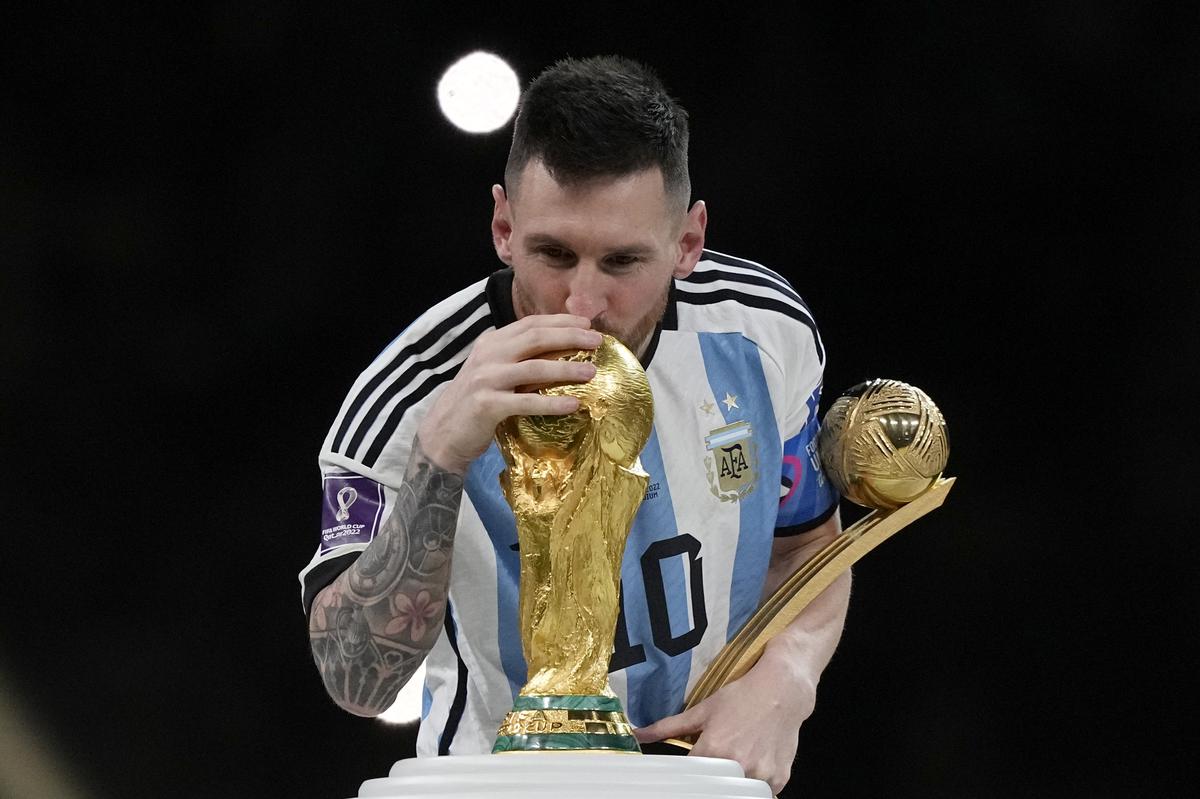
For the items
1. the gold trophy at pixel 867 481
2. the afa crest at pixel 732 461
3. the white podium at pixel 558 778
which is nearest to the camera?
the white podium at pixel 558 778

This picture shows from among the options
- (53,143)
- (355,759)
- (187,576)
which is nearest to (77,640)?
(187,576)

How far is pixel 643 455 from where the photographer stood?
1.68m

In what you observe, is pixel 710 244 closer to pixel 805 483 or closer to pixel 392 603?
pixel 805 483

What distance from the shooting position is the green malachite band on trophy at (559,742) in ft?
3.54

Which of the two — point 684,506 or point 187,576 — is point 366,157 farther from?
point 684,506

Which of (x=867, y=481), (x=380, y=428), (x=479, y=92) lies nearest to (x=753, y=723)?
(x=867, y=481)

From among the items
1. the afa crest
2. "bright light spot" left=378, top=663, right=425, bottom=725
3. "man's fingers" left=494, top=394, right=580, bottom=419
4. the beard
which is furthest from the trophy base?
"bright light spot" left=378, top=663, right=425, bottom=725

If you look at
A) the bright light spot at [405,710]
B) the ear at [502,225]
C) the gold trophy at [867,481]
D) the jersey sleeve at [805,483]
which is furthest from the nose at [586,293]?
the bright light spot at [405,710]

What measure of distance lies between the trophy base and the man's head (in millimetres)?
346

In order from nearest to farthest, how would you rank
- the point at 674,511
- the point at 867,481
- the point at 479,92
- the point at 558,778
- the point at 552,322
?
1. the point at 558,778
2. the point at 552,322
3. the point at 867,481
4. the point at 674,511
5. the point at 479,92

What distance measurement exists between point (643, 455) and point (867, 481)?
29 centimetres

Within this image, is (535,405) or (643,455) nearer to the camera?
(535,405)

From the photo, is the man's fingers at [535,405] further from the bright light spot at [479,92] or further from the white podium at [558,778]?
the bright light spot at [479,92]

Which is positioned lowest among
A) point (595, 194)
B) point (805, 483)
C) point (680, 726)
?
point (680, 726)
